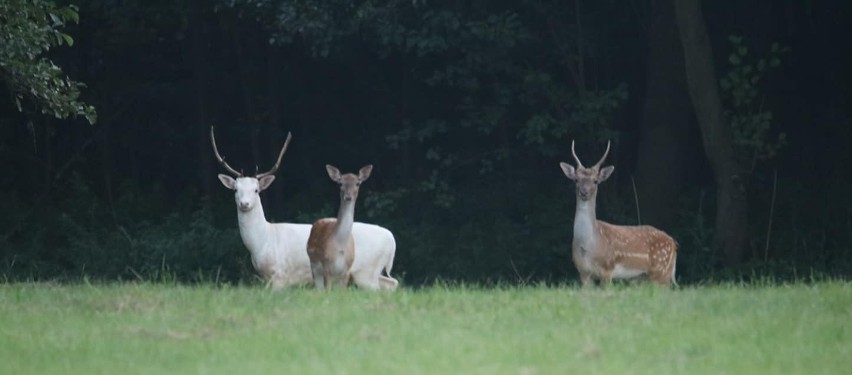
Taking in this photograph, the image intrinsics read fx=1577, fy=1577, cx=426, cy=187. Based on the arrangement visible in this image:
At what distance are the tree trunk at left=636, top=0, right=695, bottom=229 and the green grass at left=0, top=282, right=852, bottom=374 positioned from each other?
23.5ft

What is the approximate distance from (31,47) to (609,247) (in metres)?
5.28

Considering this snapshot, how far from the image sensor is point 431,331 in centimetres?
895

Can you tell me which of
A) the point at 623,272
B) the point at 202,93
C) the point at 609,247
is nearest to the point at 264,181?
the point at 609,247

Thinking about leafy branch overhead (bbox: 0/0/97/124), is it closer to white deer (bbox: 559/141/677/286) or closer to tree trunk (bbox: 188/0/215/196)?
white deer (bbox: 559/141/677/286)

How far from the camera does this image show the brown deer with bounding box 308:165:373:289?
13023 mm

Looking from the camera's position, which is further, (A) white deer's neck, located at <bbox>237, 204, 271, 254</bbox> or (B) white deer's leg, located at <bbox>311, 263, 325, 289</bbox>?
(A) white deer's neck, located at <bbox>237, 204, 271, 254</bbox>

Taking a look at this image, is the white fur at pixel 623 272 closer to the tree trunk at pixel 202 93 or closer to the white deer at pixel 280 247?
the white deer at pixel 280 247

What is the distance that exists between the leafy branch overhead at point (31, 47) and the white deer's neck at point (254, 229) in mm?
1802

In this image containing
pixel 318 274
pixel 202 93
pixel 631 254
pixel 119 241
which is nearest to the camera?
pixel 318 274

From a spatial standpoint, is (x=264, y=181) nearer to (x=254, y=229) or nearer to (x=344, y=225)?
(x=254, y=229)

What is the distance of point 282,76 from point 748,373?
53.2 feet

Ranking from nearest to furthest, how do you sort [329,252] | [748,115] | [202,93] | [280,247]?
[329,252] → [280,247] → [748,115] → [202,93]

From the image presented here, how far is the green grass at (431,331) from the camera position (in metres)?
8.05

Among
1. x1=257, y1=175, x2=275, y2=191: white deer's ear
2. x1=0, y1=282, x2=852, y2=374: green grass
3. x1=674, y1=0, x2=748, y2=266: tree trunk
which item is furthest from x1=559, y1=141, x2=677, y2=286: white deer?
x1=674, y1=0, x2=748, y2=266: tree trunk
